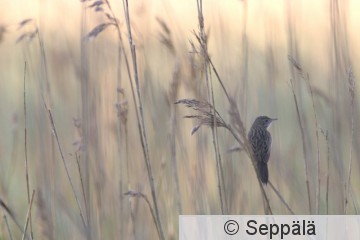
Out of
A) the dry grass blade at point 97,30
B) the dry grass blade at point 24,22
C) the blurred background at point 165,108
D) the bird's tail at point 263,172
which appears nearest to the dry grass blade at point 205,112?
the blurred background at point 165,108

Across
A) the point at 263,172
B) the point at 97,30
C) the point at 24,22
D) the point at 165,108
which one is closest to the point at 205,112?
the point at 165,108

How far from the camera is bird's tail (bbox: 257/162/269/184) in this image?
228 centimetres

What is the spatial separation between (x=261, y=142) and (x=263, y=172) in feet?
0.30

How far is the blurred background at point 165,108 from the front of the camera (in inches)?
90.1

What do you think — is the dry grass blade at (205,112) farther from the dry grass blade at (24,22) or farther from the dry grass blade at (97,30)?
the dry grass blade at (24,22)

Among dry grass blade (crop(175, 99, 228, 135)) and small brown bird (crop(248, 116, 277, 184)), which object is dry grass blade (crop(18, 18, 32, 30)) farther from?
small brown bird (crop(248, 116, 277, 184))

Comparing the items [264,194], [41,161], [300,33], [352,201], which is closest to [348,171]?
[352,201]

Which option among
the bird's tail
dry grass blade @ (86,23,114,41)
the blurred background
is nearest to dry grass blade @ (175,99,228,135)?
the blurred background

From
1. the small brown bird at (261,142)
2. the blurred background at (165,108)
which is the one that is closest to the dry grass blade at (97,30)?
the blurred background at (165,108)

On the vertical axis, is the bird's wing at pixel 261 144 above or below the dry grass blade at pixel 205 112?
below

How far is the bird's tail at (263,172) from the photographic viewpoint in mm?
2283

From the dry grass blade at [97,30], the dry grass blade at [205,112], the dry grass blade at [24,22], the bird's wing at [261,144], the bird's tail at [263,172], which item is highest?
the dry grass blade at [24,22]

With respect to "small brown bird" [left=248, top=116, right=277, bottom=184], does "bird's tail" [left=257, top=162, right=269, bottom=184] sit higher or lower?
lower

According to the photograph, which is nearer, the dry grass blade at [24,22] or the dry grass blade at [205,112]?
the dry grass blade at [205,112]
